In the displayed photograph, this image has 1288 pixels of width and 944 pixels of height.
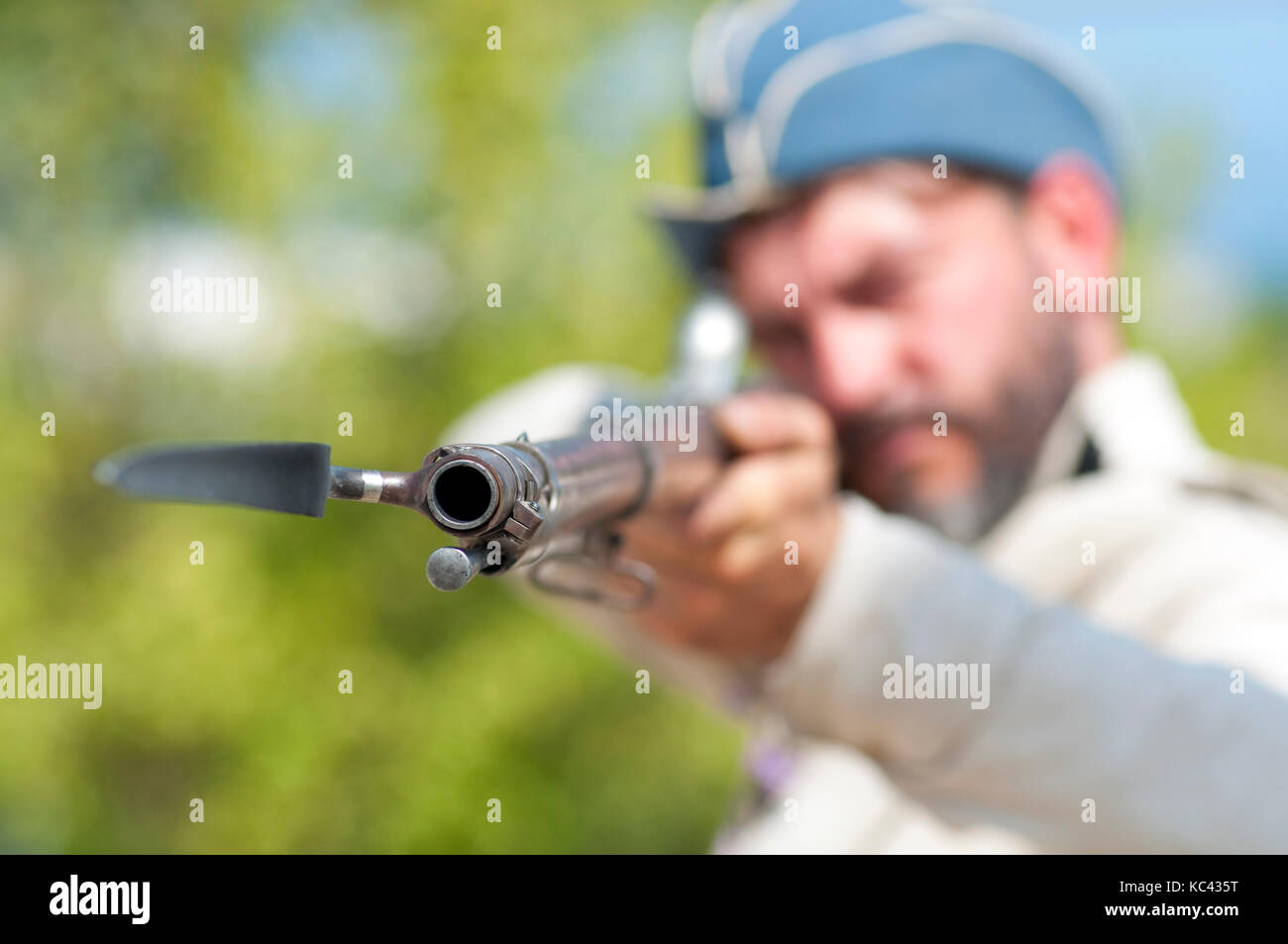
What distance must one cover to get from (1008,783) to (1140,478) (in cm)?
65

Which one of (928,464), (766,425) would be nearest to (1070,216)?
(928,464)

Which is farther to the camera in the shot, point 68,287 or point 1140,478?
point 68,287

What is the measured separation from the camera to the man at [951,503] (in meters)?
1.49

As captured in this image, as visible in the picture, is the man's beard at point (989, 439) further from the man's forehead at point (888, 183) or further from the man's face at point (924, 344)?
the man's forehead at point (888, 183)

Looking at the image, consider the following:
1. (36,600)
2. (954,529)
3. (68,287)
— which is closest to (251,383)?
(68,287)

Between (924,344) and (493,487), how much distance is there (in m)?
1.51

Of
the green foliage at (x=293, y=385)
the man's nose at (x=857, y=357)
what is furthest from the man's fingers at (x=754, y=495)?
the green foliage at (x=293, y=385)

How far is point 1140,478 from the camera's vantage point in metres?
1.87

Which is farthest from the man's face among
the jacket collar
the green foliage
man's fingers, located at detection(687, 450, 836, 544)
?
the green foliage

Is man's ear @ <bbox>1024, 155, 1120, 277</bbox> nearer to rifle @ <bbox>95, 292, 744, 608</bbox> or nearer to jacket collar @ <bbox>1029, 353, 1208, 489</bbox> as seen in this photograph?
jacket collar @ <bbox>1029, 353, 1208, 489</bbox>

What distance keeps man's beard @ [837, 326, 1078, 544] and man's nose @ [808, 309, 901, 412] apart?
0.05 metres

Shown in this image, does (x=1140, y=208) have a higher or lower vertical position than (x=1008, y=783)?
higher

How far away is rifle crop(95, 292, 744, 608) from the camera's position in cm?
90

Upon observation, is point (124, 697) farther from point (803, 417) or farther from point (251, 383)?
point (803, 417)
